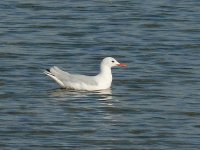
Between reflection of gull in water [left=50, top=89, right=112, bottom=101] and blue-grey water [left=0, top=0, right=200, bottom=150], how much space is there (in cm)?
2

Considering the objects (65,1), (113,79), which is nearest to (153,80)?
(113,79)

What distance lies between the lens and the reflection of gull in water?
2022cm

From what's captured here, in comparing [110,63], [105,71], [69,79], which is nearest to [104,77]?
[105,71]

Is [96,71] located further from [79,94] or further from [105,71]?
[79,94]

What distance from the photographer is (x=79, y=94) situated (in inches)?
809

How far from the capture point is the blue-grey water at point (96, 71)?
1694 centimetres

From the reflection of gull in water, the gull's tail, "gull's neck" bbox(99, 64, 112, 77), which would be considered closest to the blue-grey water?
the reflection of gull in water

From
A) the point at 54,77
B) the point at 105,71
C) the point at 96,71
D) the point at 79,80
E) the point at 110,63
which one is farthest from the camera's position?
the point at 96,71

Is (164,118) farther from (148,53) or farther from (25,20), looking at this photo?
(25,20)

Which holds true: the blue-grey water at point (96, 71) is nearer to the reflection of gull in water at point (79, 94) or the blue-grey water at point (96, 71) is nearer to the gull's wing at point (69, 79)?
the reflection of gull in water at point (79, 94)

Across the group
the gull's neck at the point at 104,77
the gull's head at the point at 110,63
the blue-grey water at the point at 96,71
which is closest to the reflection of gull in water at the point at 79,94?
the blue-grey water at the point at 96,71

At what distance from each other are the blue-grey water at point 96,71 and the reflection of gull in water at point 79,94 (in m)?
0.02

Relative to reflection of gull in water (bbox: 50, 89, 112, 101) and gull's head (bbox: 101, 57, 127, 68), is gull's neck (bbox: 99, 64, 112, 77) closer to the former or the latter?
→ gull's head (bbox: 101, 57, 127, 68)

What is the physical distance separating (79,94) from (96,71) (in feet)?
6.95
